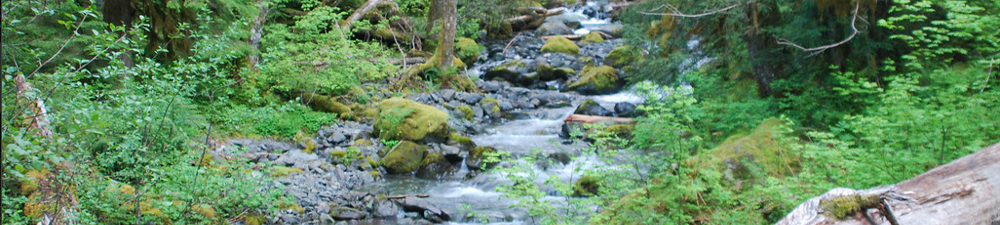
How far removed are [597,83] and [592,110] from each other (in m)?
3.02

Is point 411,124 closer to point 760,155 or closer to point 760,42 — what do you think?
point 760,42

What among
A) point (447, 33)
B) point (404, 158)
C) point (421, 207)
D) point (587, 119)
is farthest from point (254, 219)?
point (447, 33)

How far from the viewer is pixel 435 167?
362 inches

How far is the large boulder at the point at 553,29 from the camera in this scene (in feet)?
78.5

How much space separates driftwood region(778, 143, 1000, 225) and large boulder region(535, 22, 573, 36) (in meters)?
21.4

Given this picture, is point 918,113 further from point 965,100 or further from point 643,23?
point 643,23

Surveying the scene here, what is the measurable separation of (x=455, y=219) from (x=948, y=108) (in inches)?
202

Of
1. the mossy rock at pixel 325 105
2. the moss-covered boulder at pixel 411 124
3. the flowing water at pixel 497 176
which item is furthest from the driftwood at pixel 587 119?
the mossy rock at pixel 325 105

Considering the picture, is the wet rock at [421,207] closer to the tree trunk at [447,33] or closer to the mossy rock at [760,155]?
the mossy rock at [760,155]

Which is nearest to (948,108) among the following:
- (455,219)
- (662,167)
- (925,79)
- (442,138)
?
(925,79)

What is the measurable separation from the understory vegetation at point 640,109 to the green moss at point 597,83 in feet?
17.5

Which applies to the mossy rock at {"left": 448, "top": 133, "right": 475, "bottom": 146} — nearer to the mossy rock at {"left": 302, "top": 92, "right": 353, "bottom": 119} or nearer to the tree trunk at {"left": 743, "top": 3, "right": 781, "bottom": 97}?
the mossy rock at {"left": 302, "top": 92, "right": 353, "bottom": 119}

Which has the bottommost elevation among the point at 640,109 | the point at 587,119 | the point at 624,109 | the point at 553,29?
the point at 553,29

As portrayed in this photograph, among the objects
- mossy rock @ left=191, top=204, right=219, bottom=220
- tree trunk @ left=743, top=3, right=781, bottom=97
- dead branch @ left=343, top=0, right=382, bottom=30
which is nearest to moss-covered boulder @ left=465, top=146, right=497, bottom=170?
tree trunk @ left=743, top=3, right=781, bottom=97
